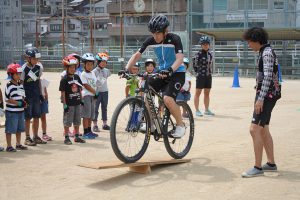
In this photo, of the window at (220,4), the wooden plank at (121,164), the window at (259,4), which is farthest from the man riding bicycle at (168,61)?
the window at (220,4)

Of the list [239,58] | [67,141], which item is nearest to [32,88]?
[67,141]

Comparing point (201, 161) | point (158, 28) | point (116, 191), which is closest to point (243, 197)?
point (116, 191)

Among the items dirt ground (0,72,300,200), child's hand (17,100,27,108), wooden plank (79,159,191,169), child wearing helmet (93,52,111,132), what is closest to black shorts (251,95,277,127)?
dirt ground (0,72,300,200)

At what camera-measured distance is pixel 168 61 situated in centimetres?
695

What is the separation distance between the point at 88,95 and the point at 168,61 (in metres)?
2.97

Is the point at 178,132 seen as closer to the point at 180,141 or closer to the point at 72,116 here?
the point at 180,141

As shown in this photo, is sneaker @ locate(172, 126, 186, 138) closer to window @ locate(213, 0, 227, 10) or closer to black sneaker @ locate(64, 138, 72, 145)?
black sneaker @ locate(64, 138, 72, 145)

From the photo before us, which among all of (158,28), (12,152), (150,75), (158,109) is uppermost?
(158,28)

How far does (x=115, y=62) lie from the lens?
39062 millimetres

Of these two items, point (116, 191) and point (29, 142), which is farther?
point (29, 142)

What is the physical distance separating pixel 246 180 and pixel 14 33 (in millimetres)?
45707

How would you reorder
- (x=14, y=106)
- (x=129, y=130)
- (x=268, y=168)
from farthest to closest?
(x=14, y=106), (x=129, y=130), (x=268, y=168)

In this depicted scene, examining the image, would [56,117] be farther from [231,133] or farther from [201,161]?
[201,161]

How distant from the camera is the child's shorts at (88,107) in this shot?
9.31 meters
